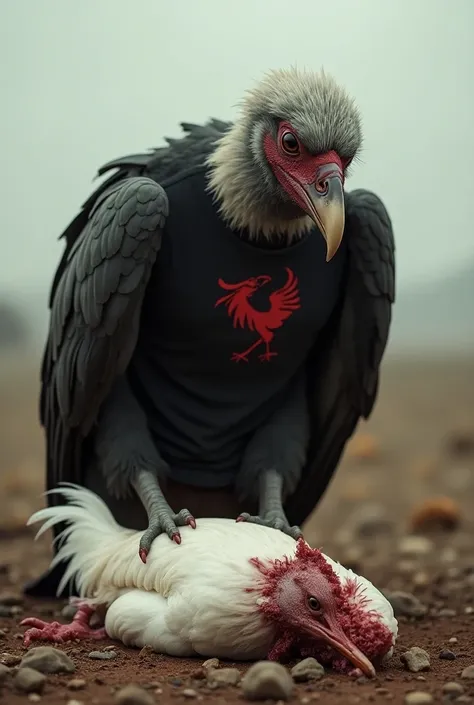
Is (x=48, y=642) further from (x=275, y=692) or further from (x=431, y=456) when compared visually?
(x=431, y=456)

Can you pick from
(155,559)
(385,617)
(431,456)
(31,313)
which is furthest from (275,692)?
(431,456)

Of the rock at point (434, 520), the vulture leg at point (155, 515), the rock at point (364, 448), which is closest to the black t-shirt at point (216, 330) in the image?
the vulture leg at point (155, 515)

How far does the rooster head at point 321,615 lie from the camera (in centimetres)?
268

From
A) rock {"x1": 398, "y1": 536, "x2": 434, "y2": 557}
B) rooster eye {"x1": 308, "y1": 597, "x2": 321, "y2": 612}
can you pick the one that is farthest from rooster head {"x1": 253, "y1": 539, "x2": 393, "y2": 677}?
rock {"x1": 398, "y1": 536, "x2": 434, "y2": 557}

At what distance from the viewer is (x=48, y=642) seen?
3.21m

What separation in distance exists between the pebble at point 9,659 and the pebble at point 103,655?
22 cm

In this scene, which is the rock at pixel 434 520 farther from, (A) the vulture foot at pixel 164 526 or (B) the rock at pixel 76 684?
(B) the rock at pixel 76 684

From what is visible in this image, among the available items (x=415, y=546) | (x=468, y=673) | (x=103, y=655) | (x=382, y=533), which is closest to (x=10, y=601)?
(x=103, y=655)

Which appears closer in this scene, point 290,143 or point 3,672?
point 3,672

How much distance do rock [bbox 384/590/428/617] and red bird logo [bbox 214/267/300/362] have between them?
3.56 feet

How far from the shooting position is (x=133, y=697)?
2197 mm

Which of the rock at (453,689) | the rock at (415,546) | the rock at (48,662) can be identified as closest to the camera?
the rock at (453,689)

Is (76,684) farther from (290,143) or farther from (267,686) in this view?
(290,143)

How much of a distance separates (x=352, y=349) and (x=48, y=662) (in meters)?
1.67
